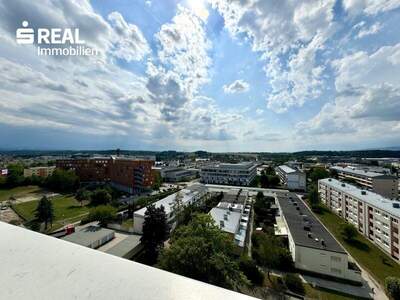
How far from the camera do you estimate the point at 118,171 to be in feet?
84.8

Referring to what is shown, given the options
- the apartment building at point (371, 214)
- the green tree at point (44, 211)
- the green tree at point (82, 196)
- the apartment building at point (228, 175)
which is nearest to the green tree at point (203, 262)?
the apartment building at point (371, 214)

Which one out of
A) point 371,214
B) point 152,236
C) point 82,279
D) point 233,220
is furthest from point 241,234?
point 82,279

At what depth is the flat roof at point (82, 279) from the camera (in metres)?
0.70

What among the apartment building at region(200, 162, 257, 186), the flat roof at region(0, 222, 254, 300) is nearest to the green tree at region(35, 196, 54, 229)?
the flat roof at region(0, 222, 254, 300)

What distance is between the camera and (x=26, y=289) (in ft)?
2.34

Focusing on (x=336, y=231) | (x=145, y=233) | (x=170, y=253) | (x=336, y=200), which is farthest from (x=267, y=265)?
(x=336, y=200)

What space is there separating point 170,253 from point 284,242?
26.7ft

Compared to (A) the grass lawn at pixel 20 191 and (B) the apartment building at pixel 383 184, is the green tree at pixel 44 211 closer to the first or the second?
(A) the grass lawn at pixel 20 191

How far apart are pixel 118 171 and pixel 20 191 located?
36.5 feet

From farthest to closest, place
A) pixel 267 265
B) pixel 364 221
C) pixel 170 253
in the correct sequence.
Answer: pixel 364 221
pixel 267 265
pixel 170 253

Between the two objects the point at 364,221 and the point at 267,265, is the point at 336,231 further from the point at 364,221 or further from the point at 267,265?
the point at 267,265

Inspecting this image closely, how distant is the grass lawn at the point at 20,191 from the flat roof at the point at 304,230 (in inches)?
1062

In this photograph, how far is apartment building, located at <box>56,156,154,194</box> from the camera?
2458 centimetres

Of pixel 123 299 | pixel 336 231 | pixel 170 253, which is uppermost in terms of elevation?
pixel 123 299
